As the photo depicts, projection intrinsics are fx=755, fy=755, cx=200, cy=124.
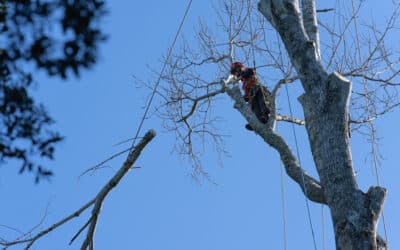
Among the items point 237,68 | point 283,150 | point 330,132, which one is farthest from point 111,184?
point 237,68

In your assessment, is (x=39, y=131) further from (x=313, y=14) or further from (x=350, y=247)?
(x=313, y=14)

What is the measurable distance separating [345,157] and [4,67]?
2.93m

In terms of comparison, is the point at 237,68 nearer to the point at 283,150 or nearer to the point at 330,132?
the point at 283,150

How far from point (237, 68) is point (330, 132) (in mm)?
2345

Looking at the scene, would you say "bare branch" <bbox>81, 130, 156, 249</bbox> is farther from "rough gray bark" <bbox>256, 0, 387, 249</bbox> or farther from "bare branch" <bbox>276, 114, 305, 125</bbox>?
"bare branch" <bbox>276, 114, 305, 125</bbox>

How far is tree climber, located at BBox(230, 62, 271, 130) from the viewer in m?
6.93

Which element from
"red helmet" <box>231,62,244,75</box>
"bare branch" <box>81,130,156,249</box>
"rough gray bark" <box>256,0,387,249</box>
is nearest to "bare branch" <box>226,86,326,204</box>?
"rough gray bark" <box>256,0,387,249</box>

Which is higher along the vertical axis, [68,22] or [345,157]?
[345,157]

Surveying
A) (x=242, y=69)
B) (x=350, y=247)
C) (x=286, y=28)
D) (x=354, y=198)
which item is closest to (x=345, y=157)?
(x=354, y=198)

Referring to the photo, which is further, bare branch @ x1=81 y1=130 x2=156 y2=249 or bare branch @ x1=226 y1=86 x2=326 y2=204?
bare branch @ x1=226 y1=86 x2=326 y2=204

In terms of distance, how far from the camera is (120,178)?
142 inches

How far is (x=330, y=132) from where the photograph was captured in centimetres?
479

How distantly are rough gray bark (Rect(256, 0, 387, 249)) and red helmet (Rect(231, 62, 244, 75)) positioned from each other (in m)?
1.53

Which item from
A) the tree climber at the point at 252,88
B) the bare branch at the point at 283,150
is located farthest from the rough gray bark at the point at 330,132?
the tree climber at the point at 252,88
